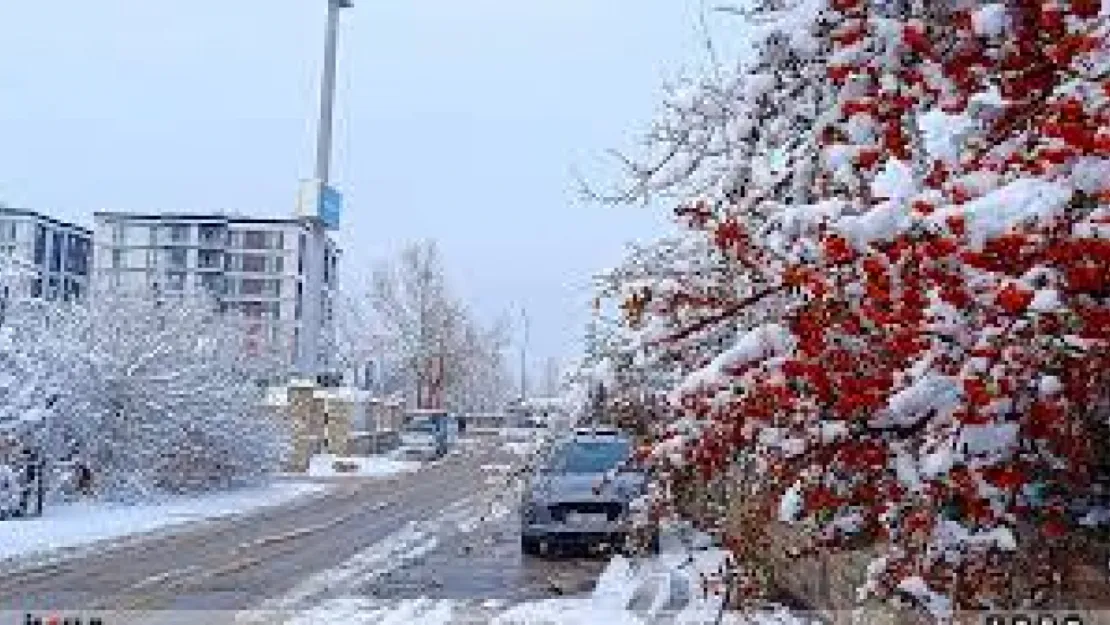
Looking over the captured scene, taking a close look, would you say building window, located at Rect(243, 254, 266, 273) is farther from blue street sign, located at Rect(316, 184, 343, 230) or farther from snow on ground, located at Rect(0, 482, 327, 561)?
snow on ground, located at Rect(0, 482, 327, 561)

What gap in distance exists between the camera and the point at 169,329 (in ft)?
113

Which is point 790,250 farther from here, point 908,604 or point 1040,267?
point 1040,267

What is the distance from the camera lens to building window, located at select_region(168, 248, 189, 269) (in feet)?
436

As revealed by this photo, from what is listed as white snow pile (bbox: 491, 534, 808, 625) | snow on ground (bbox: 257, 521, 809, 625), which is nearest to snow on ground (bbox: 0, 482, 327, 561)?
snow on ground (bbox: 257, 521, 809, 625)

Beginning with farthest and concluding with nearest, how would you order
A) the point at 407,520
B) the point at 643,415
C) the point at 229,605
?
the point at 407,520 < the point at 229,605 < the point at 643,415

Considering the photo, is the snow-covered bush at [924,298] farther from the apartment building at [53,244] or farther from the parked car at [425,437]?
the apartment building at [53,244]

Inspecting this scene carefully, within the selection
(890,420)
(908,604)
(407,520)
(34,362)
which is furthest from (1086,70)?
(34,362)

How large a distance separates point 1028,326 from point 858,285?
784 millimetres

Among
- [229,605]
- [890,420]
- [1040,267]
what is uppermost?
[1040,267]

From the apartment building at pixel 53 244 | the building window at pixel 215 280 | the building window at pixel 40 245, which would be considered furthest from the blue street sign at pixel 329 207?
the building window at pixel 215 280

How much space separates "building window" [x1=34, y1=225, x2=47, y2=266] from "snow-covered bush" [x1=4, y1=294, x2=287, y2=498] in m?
87.7

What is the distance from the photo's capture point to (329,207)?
157 ft

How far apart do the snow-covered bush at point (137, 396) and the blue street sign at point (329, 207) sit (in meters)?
9.29

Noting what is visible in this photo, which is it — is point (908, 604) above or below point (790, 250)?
below
